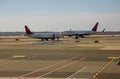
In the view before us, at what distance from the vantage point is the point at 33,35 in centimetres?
12212

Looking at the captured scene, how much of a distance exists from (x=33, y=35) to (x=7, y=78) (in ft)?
322

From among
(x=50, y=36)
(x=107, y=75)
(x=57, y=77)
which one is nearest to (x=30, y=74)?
(x=57, y=77)

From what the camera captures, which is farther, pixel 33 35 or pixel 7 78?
pixel 33 35

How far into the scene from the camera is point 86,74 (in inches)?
1031

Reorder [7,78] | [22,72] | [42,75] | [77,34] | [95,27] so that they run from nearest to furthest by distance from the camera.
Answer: [7,78]
[42,75]
[22,72]
[77,34]
[95,27]

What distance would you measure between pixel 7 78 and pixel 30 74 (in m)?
2.74

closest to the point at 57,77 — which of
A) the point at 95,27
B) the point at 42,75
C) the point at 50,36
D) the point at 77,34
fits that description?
the point at 42,75

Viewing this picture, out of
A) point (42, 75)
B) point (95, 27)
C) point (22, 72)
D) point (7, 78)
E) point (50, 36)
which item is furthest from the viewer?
point (95, 27)

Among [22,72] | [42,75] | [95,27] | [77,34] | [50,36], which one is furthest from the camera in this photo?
[95,27]

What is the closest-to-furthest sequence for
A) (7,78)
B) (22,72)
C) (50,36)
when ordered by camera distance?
(7,78)
(22,72)
(50,36)

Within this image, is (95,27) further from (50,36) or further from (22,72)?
(22,72)

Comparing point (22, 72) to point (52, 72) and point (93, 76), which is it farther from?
point (93, 76)

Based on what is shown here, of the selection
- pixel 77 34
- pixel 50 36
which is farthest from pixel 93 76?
pixel 77 34

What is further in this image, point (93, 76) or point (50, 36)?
point (50, 36)
